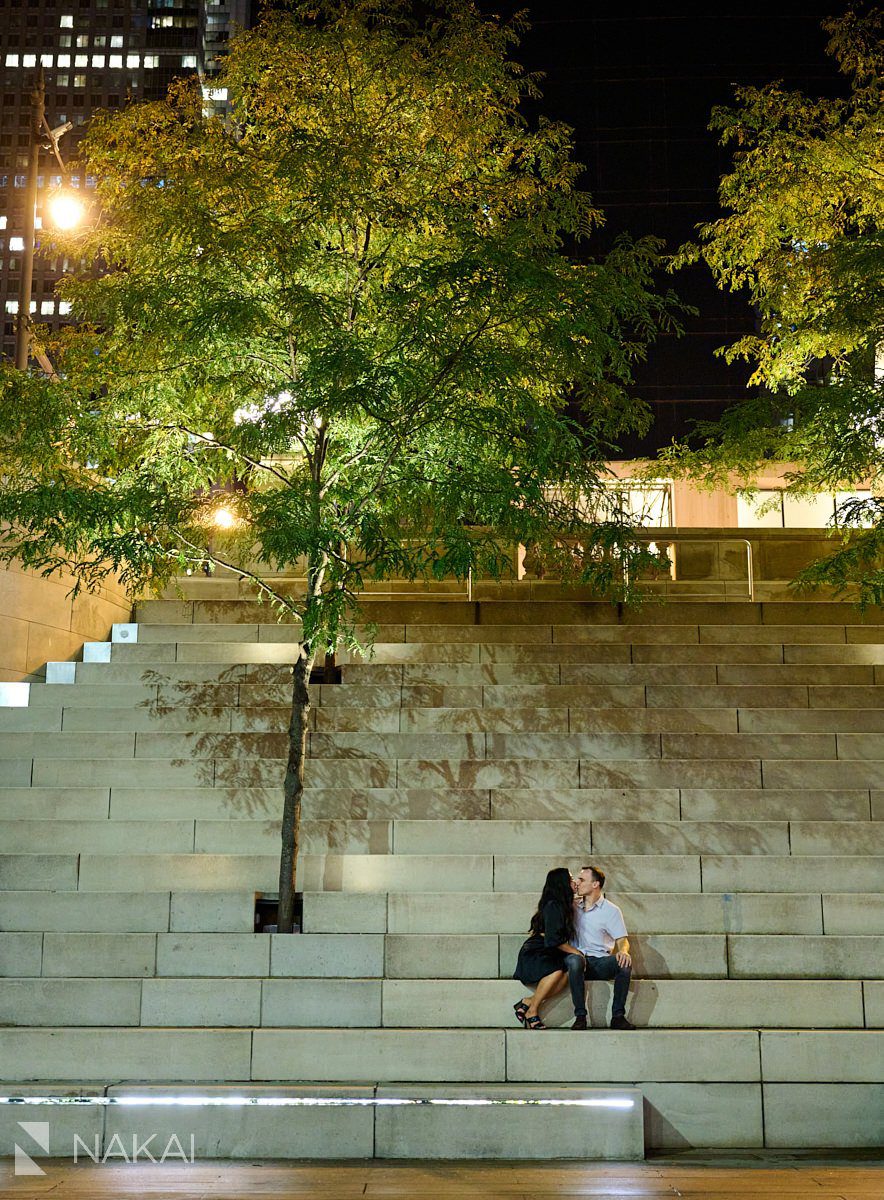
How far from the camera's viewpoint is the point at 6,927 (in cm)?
953

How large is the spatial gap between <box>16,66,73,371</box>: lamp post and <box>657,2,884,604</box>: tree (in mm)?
7120

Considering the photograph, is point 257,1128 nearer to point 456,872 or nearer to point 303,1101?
point 303,1101

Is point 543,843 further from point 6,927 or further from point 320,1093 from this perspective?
point 6,927

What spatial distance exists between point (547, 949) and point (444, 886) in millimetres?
1484

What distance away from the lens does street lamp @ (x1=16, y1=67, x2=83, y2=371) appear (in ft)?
41.1

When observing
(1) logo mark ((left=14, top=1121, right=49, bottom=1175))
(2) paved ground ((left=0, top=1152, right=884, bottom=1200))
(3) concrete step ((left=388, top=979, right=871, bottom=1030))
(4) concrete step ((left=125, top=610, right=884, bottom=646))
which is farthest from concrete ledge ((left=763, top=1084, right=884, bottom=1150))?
(4) concrete step ((left=125, top=610, right=884, bottom=646))

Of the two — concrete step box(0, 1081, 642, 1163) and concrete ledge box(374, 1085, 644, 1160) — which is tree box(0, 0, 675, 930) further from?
concrete ledge box(374, 1085, 644, 1160)

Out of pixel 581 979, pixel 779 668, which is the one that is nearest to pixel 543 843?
pixel 581 979

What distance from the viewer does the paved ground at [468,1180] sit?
6.85m

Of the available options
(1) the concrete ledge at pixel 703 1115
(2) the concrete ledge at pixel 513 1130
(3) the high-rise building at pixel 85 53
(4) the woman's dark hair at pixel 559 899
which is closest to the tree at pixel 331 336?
(4) the woman's dark hair at pixel 559 899

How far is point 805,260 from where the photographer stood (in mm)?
12570

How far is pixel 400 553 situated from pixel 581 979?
3340 millimetres

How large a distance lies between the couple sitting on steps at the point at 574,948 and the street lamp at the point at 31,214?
7572 millimetres

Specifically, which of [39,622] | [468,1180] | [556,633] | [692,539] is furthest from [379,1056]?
[692,539]
